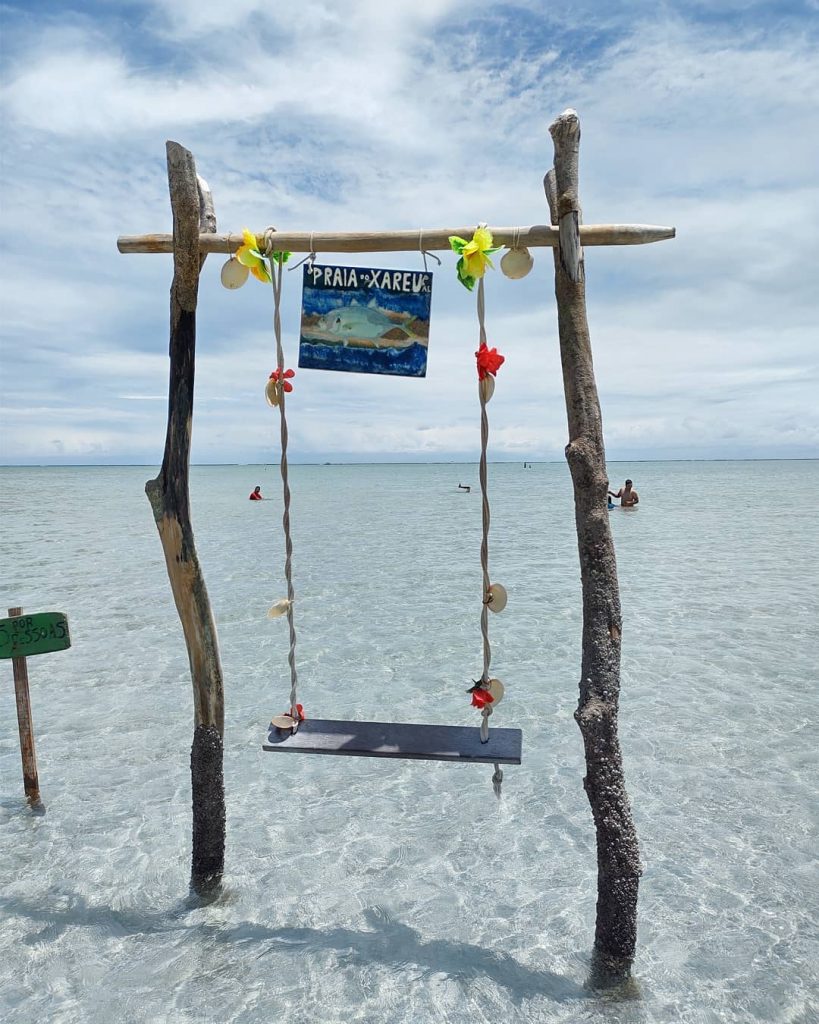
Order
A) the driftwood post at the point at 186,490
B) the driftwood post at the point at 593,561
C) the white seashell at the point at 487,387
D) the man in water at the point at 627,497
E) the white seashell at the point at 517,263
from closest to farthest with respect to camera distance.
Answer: the driftwood post at the point at 593,561, the white seashell at the point at 517,263, the white seashell at the point at 487,387, the driftwood post at the point at 186,490, the man in water at the point at 627,497

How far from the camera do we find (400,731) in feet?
14.2

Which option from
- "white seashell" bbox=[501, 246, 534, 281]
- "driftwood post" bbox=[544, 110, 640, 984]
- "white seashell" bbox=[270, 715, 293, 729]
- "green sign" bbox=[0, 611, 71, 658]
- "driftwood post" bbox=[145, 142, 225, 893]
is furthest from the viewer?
"green sign" bbox=[0, 611, 71, 658]

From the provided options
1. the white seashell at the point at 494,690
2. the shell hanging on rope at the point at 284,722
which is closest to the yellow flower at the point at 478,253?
the white seashell at the point at 494,690

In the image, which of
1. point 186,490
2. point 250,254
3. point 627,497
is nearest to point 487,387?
point 250,254

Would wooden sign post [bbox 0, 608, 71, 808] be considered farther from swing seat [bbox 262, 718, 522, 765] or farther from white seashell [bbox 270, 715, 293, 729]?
swing seat [bbox 262, 718, 522, 765]

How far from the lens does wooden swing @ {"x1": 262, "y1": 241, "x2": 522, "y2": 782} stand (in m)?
4.04

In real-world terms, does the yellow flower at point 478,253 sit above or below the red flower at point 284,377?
above

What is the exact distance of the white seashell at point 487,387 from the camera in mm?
4086

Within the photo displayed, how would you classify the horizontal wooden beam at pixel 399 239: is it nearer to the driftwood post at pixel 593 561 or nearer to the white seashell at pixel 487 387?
the driftwood post at pixel 593 561

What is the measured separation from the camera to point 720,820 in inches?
231

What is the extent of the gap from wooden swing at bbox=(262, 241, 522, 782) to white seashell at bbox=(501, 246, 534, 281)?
0.59 feet

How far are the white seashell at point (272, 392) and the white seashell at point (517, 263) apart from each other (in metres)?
1.50

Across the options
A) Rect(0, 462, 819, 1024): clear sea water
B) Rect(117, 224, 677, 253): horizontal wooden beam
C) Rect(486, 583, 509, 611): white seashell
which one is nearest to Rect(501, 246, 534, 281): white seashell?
Rect(117, 224, 677, 253): horizontal wooden beam

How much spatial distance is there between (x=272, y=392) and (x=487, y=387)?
4.29 feet
